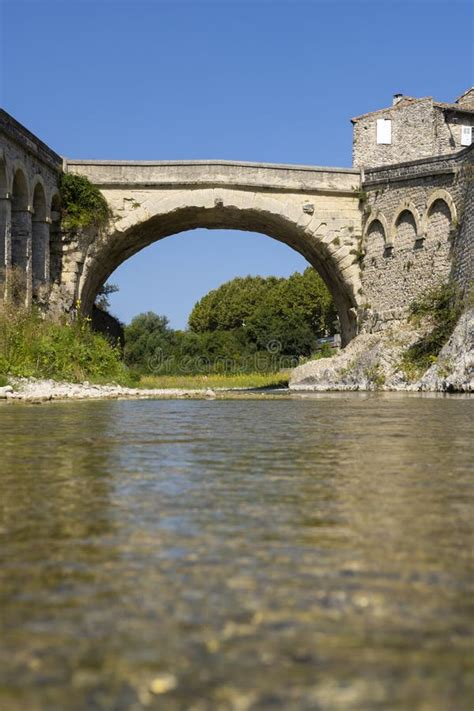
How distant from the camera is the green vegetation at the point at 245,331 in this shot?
47.7 meters

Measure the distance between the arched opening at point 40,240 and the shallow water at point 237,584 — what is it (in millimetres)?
17235

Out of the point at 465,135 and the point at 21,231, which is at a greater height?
the point at 465,135

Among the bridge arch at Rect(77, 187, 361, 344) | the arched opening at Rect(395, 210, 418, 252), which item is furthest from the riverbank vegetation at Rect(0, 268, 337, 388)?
the arched opening at Rect(395, 210, 418, 252)

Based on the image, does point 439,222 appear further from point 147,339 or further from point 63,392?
point 147,339

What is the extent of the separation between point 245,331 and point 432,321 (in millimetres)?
32699

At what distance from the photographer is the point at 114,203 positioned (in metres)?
23.3

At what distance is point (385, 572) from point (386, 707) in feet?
2.99

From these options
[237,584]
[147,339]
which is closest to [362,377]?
[237,584]

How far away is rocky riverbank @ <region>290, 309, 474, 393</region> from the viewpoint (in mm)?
18531

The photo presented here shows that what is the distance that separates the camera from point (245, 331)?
54.7 meters

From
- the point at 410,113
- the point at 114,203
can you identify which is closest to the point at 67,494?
the point at 114,203

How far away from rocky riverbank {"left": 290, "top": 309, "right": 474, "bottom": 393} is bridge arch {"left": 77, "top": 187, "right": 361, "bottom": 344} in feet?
6.81

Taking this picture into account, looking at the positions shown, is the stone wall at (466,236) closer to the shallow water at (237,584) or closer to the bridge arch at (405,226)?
the bridge arch at (405,226)

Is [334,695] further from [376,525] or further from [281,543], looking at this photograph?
[376,525]
